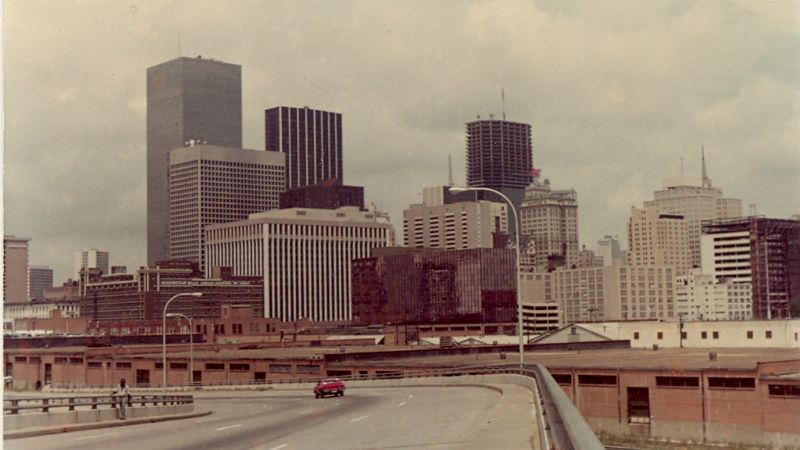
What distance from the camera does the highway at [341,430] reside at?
30016 mm

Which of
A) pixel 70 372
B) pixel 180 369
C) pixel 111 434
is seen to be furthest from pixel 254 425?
pixel 70 372

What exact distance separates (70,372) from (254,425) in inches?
5194

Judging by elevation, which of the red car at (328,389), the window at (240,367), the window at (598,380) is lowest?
the window at (240,367)

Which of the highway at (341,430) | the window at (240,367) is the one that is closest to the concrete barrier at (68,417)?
the highway at (341,430)

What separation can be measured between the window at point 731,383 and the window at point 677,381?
55.7 inches

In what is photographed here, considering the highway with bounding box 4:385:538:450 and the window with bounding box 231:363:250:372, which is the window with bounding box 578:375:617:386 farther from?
the window with bounding box 231:363:250:372

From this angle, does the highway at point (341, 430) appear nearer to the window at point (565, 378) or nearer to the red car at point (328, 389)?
the red car at point (328, 389)

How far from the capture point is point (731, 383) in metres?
90.4

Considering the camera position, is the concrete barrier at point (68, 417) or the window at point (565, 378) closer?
the concrete barrier at point (68, 417)

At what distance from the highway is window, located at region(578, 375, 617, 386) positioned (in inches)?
1978

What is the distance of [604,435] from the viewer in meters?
93.4

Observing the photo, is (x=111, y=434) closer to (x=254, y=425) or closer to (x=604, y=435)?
(x=254, y=425)

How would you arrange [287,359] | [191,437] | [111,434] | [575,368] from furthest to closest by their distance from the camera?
1. [287,359]
2. [575,368]
3. [111,434]
4. [191,437]

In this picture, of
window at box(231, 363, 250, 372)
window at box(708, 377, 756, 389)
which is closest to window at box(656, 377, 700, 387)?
window at box(708, 377, 756, 389)
